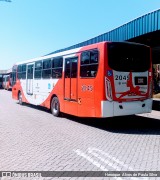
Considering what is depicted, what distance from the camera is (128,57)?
1054 centimetres

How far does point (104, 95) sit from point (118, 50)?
5.85 feet

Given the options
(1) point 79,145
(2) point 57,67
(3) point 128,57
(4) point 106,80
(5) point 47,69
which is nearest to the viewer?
(1) point 79,145

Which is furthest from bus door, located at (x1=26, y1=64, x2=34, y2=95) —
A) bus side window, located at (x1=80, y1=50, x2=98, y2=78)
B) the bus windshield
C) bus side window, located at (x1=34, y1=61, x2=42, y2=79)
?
the bus windshield

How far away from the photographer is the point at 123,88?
33.6 ft

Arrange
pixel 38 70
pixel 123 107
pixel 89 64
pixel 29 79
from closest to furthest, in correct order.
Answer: pixel 123 107, pixel 89 64, pixel 38 70, pixel 29 79

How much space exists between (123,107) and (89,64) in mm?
2078

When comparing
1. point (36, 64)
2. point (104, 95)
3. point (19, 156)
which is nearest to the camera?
point (19, 156)

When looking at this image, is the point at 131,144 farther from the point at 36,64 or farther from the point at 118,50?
the point at 36,64

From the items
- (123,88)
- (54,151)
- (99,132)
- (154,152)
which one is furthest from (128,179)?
(123,88)

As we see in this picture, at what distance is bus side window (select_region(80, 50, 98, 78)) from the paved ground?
2095 mm

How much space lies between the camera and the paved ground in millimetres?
6043

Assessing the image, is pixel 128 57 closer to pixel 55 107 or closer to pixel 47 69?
pixel 55 107

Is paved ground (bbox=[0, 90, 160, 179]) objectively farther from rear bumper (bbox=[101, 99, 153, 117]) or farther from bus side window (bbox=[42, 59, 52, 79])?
bus side window (bbox=[42, 59, 52, 79])

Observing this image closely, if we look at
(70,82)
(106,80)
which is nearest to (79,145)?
(106,80)
